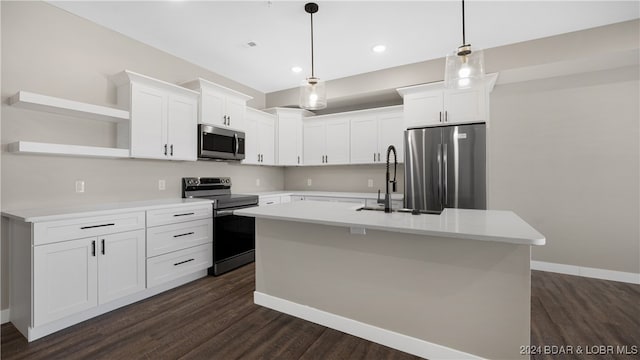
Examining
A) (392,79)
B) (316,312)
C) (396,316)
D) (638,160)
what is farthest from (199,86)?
(638,160)

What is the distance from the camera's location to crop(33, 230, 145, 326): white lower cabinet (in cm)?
208

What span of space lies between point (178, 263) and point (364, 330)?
2.09 metres

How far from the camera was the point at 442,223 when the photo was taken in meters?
1.74

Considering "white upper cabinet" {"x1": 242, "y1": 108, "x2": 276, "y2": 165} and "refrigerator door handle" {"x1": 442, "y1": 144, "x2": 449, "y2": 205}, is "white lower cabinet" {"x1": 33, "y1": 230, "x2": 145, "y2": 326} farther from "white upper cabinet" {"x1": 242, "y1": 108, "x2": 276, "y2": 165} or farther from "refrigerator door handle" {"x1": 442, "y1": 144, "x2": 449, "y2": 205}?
"refrigerator door handle" {"x1": 442, "y1": 144, "x2": 449, "y2": 205}

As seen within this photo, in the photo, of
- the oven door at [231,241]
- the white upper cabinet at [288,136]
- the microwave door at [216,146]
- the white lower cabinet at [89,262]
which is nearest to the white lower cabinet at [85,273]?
the white lower cabinet at [89,262]

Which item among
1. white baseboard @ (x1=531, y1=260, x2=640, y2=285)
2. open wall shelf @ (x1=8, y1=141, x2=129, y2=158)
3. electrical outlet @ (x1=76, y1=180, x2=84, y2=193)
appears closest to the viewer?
open wall shelf @ (x1=8, y1=141, x2=129, y2=158)

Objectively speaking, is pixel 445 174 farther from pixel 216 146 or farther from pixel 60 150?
pixel 60 150

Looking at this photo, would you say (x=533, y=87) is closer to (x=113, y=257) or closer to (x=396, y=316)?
(x=396, y=316)

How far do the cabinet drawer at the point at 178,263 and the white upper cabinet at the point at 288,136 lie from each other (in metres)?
2.08

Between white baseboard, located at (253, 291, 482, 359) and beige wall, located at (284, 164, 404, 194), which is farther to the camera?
beige wall, located at (284, 164, 404, 194)

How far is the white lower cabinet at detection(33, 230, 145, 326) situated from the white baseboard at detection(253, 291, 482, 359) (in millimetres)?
1193

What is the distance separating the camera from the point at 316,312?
7.63 ft

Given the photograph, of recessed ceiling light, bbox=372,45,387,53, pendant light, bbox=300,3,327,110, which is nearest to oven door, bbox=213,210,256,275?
pendant light, bbox=300,3,327,110

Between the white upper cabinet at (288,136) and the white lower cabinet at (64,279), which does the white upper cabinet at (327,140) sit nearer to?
the white upper cabinet at (288,136)
